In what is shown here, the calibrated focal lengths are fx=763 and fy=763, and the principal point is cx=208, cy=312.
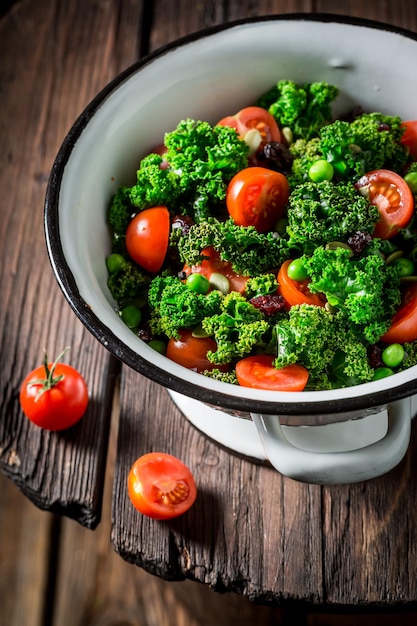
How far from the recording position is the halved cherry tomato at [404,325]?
65.7 inches

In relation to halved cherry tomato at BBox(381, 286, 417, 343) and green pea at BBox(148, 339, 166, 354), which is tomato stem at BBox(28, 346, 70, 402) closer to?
green pea at BBox(148, 339, 166, 354)

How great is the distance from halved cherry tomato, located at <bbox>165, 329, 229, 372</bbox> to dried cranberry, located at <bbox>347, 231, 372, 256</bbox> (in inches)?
15.0

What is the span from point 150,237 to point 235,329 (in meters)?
0.34

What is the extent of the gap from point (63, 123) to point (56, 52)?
0.99 ft

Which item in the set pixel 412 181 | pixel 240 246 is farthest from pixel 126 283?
pixel 412 181

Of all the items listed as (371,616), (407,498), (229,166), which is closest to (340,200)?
(229,166)

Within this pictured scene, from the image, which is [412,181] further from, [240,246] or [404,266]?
[240,246]

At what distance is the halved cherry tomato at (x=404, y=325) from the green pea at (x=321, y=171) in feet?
1.15

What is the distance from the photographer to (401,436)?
167 centimetres

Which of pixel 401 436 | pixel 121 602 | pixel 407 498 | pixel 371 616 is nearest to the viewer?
pixel 401 436

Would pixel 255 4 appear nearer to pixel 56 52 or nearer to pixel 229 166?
pixel 56 52

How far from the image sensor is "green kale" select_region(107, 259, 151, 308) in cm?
184

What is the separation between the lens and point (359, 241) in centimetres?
171

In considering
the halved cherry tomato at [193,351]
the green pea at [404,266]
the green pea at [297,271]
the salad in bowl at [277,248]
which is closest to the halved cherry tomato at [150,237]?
the salad in bowl at [277,248]
